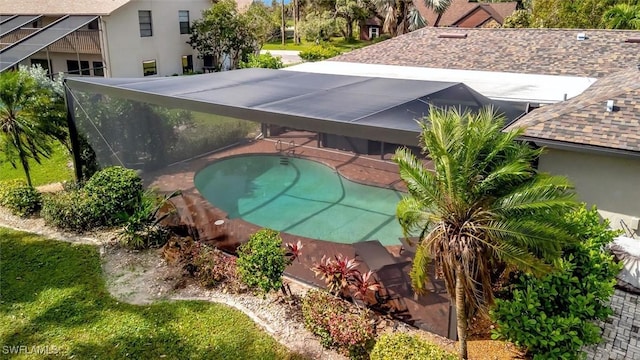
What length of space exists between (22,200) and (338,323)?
443 inches

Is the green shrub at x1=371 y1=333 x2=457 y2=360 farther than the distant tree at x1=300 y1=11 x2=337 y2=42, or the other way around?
the distant tree at x1=300 y1=11 x2=337 y2=42

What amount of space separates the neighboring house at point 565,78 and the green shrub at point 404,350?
5.12 meters

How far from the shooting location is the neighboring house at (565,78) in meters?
9.70

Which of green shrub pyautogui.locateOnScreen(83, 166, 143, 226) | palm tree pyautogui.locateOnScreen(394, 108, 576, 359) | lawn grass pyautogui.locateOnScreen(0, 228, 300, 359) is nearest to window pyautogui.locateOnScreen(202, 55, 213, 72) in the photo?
green shrub pyautogui.locateOnScreen(83, 166, 143, 226)

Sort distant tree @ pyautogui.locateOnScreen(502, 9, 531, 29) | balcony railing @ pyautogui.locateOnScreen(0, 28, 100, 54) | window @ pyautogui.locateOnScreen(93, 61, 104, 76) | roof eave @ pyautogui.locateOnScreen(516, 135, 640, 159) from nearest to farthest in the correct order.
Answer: roof eave @ pyautogui.locateOnScreen(516, 135, 640, 159)
balcony railing @ pyautogui.locateOnScreen(0, 28, 100, 54)
window @ pyautogui.locateOnScreen(93, 61, 104, 76)
distant tree @ pyautogui.locateOnScreen(502, 9, 531, 29)

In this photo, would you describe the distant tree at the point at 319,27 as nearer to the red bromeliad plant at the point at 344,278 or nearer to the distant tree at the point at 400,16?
the distant tree at the point at 400,16

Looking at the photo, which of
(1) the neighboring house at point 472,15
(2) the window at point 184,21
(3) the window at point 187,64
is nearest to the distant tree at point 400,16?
(1) the neighboring house at point 472,15

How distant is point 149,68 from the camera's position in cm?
3622

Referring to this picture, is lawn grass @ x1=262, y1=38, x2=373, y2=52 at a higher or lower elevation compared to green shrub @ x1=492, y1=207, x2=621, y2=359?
higher

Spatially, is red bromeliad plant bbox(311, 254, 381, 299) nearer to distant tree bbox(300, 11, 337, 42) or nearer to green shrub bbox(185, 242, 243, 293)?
green shrub bbox(185, 242, 243, 293)

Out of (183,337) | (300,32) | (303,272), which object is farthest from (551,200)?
(300,32)

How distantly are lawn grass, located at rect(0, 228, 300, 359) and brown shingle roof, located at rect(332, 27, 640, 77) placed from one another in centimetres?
1839

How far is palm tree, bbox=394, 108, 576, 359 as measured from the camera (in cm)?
640

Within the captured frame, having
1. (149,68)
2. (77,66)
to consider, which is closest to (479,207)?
(149,68)
